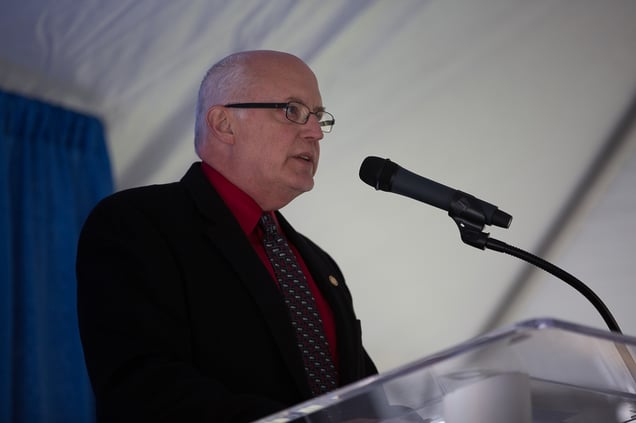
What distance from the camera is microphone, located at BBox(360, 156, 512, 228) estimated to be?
1439mm

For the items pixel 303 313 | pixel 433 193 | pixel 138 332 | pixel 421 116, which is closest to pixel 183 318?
pixel 138 332

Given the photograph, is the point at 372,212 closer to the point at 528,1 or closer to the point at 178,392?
the point at 528,1

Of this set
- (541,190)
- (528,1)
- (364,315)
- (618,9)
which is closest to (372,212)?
(364,315)

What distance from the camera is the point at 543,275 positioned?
323cm

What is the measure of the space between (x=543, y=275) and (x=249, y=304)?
1.90 m

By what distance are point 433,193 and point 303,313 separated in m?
0.44

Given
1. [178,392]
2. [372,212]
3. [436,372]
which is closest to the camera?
[436,372]

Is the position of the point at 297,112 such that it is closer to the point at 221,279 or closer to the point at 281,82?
the point at 281,82

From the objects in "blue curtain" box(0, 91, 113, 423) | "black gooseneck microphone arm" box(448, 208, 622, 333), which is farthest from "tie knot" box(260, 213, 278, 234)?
"blue curtain" box(0, 91, 113, 423)

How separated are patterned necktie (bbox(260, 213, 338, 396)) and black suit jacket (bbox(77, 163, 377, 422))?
0.22 ft

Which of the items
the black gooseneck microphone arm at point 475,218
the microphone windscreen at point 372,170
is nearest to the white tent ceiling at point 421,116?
the microphone windscreen at point 372,170

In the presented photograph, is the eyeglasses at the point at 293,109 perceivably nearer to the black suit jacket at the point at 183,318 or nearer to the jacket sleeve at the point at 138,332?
the black suit jacket at the point at 183,318

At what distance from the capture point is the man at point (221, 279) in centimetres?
137

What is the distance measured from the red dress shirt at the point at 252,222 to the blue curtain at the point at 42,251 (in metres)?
0.60
